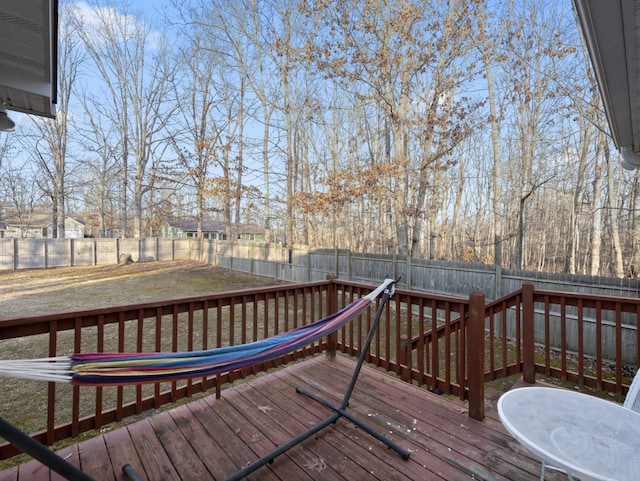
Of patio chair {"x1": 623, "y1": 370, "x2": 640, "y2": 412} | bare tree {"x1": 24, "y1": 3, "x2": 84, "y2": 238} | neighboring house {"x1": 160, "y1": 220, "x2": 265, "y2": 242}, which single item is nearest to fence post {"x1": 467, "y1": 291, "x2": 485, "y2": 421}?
patio chair {"x1": 623, "y1": 370, "x2": 640, "y2": 412}

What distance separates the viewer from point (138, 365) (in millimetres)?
1477

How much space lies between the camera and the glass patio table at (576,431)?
3.85 feet

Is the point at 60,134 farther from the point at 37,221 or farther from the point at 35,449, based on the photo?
the point at 35,449

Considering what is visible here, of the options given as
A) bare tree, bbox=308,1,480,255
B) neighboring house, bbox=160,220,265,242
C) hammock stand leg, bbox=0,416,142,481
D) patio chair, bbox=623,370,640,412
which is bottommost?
patio chair, bbox=623,370,640,412

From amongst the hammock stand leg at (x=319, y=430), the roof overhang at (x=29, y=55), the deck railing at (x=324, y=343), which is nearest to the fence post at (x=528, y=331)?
the deck railing at (x=324, y=343)

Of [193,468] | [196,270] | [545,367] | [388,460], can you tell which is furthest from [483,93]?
[196,270]

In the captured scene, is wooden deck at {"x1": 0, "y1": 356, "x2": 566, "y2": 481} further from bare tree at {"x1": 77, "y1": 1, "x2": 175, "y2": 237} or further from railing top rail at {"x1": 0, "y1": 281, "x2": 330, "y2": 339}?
bare tree at {"x1": 77, "y1": 1, "x2": 175, "y2": 237}

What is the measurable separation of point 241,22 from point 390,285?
13.3 meters

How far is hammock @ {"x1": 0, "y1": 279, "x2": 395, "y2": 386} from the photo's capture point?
1.26m

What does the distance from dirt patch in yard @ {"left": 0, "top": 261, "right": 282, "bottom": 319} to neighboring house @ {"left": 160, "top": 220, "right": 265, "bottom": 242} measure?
15.6 m

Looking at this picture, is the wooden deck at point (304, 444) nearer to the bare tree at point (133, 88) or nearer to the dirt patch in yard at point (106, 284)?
the dirt patch in yard at point (106, 284)

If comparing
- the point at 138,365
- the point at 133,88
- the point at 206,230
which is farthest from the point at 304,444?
the point at 206,230

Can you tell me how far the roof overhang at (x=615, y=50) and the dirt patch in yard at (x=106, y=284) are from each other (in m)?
7.00

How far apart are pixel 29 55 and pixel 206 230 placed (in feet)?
98.7
